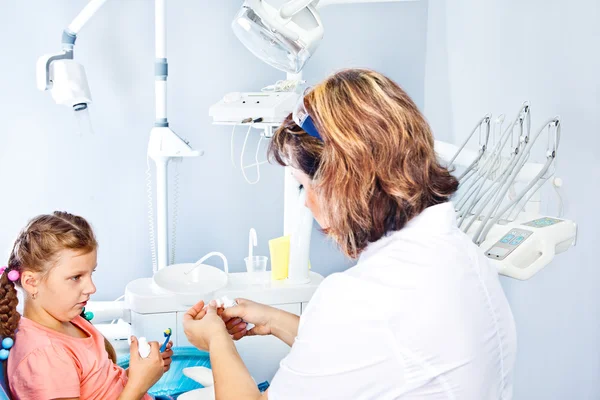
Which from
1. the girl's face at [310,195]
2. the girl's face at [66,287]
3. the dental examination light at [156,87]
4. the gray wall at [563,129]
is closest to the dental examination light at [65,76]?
the dental examination light at [156,87]

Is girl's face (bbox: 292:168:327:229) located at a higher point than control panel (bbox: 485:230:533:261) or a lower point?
higher

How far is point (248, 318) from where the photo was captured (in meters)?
1.26

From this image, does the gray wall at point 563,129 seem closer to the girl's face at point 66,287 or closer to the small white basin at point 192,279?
the small white basin at point 192,279

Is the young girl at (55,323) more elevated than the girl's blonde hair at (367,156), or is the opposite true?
the girl's blonde hair at (367,156)

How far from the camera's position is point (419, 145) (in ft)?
2.88

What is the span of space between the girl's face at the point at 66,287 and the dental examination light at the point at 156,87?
65 centimetres

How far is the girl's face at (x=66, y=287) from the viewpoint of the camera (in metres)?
1.21

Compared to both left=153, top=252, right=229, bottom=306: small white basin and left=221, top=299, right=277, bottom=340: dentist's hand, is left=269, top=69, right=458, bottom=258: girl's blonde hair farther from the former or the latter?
left=153, top=252, right=229, bottom=306: small white basin

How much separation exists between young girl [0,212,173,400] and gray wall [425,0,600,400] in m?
1.00

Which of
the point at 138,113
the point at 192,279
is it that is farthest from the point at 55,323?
the point at 138,113

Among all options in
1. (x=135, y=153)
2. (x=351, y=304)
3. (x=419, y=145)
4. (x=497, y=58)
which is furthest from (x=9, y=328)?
(x=497, y=58)

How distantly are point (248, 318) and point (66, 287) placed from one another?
1.25 ft

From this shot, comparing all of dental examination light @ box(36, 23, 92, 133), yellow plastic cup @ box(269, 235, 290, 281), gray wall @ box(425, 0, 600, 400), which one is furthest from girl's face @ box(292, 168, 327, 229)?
dental examination light @ box(36, 23, 92, 133)

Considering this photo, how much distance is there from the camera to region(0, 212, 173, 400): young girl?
112 cm
